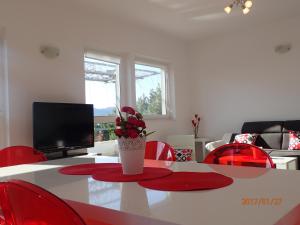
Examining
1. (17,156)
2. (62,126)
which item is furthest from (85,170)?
(62,126)

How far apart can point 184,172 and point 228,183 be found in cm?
29

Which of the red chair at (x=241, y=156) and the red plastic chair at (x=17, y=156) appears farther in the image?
the red plastic chair at (x=17, y=156)

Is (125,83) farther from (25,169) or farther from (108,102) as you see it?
(25,169)

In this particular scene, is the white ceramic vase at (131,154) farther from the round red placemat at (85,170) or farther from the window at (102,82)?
the window at (102,82)

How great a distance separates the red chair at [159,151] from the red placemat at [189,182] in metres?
0.70

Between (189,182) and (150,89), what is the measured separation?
4.52 metres

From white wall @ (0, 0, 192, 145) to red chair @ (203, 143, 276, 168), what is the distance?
2.55 metres

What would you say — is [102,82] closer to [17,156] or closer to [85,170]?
[17,156]

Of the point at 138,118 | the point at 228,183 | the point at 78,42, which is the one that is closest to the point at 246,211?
the point at 228,183

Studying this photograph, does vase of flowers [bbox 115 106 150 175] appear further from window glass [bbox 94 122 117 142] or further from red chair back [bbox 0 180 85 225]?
window glass [bbox 94 122 117 142]

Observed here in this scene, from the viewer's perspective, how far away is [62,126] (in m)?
3.69

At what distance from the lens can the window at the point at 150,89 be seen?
5344 millimetres

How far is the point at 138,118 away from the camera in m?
1.41

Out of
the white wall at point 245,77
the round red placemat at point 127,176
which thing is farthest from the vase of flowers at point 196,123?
the round red placemat at point 127,176
